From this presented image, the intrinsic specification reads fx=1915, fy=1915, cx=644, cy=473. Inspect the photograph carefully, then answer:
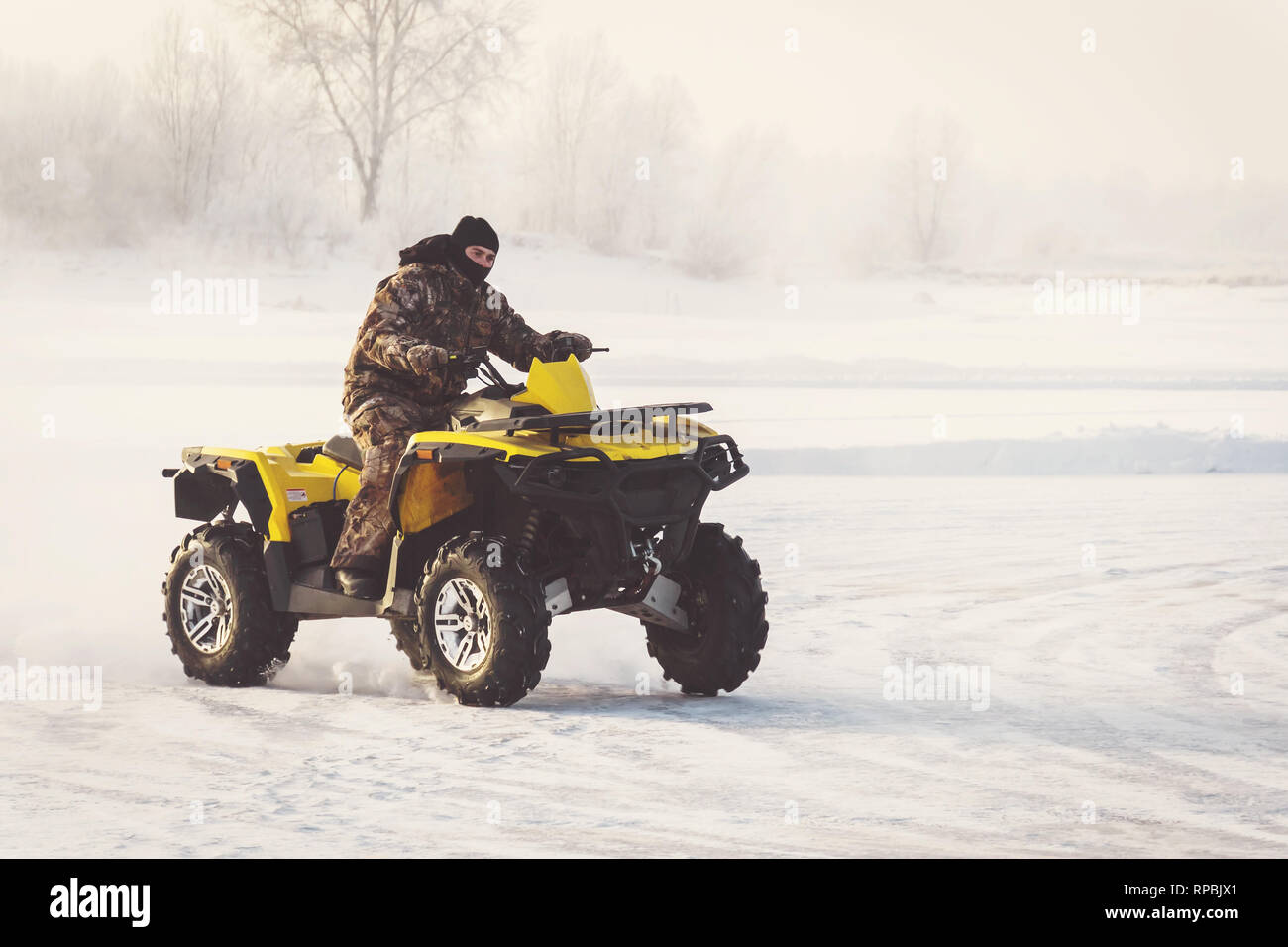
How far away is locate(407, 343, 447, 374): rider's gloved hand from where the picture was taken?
7.98m

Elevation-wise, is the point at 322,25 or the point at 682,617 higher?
the point at 322,25

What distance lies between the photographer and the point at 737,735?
25.8ft

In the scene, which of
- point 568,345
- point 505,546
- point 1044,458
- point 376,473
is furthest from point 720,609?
point 1044,458

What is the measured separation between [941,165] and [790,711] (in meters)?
44.0

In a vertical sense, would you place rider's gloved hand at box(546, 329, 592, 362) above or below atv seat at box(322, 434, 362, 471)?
above

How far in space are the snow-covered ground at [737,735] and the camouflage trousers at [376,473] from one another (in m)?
0.70

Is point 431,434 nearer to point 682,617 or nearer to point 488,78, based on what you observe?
point 682,617

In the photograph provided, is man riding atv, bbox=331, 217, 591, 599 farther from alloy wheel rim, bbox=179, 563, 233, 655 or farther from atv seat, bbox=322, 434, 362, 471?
alloy wheel rim, bbox=179, 563, 233, 655

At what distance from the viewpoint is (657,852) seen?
5961mm

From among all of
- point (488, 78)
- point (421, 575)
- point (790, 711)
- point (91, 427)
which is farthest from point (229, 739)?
point (488, 78)

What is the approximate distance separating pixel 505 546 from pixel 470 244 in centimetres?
149

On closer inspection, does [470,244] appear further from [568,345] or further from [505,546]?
[505,546]

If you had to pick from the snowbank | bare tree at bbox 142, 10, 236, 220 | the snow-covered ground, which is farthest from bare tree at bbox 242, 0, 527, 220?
the snow-covered ground

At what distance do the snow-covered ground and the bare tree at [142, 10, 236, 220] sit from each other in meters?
27.7
